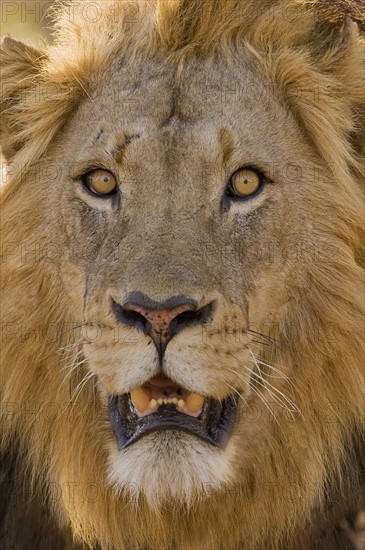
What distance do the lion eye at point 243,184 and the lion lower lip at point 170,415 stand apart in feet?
2.45

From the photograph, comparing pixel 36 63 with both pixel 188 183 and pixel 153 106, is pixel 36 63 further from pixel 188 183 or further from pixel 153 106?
pixel 188 183

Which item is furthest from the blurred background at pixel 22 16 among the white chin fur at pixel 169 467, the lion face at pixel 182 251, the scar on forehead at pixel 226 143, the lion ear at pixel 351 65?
the white chin fur at pixel 169 467

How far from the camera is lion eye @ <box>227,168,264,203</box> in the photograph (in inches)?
154

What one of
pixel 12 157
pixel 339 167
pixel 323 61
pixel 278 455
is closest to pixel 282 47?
pixel 323 61

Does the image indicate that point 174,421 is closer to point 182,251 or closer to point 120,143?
point 182,251

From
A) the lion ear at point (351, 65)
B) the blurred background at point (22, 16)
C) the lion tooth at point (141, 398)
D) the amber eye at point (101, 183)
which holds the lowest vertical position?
the lion tooth at point (141, 398)

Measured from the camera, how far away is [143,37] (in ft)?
13.8

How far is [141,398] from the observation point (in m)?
3.66

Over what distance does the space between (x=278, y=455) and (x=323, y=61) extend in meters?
1.52

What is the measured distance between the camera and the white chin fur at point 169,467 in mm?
3561

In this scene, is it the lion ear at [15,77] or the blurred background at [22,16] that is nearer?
the lion ear at [15,77]

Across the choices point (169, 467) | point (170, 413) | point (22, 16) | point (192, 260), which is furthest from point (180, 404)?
point (22, 16)

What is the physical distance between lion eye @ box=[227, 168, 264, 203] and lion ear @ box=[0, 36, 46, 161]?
0.94 metres

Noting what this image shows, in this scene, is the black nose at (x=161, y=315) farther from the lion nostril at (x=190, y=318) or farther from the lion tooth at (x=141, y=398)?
the lion tooth at (x=141, y=398)
